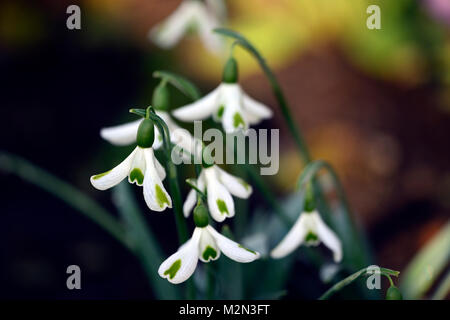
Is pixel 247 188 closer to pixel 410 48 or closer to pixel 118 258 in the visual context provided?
pixel 118 258

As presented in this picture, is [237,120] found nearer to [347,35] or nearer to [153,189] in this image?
Answer: [153,189]

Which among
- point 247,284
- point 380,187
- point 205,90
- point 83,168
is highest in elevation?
point 205,90

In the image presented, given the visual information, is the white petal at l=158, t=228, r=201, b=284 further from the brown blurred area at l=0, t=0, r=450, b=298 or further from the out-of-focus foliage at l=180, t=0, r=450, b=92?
the out-of-focus foliage at l=180, t=0, r=450, b=92

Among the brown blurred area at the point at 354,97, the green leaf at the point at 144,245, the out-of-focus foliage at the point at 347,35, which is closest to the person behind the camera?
the green leaf at the point at 144,245

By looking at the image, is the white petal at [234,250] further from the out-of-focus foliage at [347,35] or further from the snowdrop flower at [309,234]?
the out-of-focus foliage at [347,35]

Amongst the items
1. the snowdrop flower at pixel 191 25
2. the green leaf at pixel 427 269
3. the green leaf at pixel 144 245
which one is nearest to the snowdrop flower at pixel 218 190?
the green leaf at pixel 144 245

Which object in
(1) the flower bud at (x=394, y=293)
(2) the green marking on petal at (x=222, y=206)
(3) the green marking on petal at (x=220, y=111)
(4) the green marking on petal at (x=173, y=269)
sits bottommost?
(1) the flower bud at (x=394, y=293)

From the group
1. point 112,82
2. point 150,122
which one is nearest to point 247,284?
point 150,122
